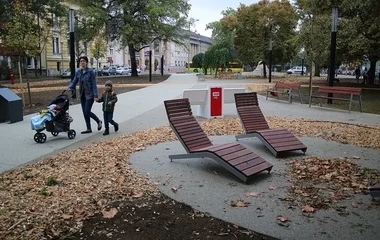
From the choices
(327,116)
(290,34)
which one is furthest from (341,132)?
(290,34)

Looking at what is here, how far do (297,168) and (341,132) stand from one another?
158 inches

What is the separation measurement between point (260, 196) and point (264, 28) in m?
42.7

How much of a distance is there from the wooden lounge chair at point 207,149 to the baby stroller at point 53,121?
3118 mm

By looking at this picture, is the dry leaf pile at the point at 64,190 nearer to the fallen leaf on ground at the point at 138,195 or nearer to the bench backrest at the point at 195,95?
the fallen leaf on ground at the point at 138,195

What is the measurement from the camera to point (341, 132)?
31.7 ft

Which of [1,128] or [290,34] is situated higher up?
[290,34]

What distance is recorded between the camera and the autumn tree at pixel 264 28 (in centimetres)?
4453

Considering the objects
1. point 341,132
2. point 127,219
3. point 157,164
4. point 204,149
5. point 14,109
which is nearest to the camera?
point 127,219

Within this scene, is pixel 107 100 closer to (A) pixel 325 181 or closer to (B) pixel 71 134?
(B) pixel 71 134

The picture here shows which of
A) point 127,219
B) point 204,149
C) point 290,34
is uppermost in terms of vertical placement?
point 290,34

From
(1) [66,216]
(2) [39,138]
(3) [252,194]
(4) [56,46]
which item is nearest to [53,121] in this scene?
(2) [39,138]

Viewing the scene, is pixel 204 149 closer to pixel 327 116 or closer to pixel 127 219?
pixel 127 219

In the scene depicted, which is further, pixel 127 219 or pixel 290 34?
pixel 290 34

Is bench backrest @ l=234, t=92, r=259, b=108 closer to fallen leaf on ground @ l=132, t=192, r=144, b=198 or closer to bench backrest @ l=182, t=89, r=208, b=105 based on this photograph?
bench backrest @ l=182, t=89, r=208, b=105
